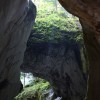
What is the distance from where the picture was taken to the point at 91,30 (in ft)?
12.3

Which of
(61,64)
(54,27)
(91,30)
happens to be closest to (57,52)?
(61,64)

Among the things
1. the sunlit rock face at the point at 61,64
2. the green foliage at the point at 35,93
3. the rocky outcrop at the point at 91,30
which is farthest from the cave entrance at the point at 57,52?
the rocky outcrop at the point at 91,30

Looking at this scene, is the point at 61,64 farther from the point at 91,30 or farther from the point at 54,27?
the point at 91,30

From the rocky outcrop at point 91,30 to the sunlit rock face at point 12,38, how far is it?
80.0 inches

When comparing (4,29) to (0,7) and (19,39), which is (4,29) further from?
(19,39)

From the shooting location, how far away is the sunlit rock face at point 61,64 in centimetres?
778

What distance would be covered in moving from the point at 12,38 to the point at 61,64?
6.81ft

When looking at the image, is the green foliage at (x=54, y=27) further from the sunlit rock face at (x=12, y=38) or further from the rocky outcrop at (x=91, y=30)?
the rocky outcrop at (x=91, y=30)

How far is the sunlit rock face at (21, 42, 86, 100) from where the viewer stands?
778 cm

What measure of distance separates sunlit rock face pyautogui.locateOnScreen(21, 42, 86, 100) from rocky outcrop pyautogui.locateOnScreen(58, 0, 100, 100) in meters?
3.19

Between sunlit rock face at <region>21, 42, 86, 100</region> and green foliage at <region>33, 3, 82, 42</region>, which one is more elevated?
green foliage at <region>33, 3, 82, 42</region>

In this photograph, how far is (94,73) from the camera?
432cm

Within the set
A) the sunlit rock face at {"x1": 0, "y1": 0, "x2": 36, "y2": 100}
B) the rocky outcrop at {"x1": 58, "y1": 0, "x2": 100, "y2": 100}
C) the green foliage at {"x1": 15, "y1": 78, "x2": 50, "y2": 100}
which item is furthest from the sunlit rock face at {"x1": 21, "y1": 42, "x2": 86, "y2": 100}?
the rocky outcrop at {"x1": 58, "y1": 0, "x2": 100, "y2": 100}

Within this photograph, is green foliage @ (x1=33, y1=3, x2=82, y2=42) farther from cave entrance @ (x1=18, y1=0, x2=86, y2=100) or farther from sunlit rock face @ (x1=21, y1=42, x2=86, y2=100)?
sunlit rock face @ (x1=21, y1=42, x2=86, y2=100)
